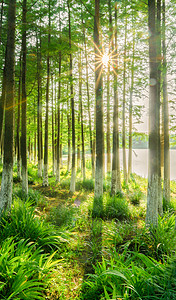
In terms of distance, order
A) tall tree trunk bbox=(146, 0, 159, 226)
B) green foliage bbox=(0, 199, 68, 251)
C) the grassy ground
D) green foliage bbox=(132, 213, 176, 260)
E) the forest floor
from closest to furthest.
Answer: the grassy ground, the forest floor, green foliage bbox=(132, 213, 176, 260), green foliage bbox=(0, 199, 68, 251), tall tree trunk bbox=(146, 0, 159, 226)

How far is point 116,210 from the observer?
6797mm

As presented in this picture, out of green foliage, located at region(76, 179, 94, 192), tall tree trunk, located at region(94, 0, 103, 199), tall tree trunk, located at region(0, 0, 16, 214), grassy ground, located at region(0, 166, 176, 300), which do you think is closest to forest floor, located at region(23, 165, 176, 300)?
grassy ground, located at region(0, 166, 176, 300)

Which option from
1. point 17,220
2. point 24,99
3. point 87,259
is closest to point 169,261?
point 87,259

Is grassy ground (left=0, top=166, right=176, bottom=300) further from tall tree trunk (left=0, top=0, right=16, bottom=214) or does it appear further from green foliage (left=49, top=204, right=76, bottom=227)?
tall tree trunk (left=0, top=0, right=16, bottom=214)

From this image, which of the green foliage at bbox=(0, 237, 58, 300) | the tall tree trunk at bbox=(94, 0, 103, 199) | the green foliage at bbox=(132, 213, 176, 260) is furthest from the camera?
the tall tree trunk at bbox=(94, 0, 103, 199)

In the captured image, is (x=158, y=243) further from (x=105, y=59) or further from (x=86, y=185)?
(x=86, y=185)

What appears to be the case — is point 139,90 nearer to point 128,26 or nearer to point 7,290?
point 128,26

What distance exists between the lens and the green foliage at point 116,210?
6801mm

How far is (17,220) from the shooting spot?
15.6 feet

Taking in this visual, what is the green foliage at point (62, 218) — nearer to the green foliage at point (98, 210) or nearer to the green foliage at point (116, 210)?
the green foliage at point (98, 210)

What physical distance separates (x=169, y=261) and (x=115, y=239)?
179cm

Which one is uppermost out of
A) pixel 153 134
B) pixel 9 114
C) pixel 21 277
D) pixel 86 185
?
pixel 9 114

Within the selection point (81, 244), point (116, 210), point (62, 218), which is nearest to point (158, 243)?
point (81, 244)

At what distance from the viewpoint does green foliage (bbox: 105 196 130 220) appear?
680cm
